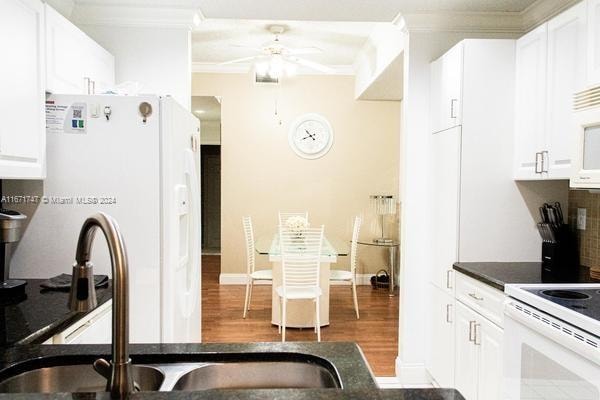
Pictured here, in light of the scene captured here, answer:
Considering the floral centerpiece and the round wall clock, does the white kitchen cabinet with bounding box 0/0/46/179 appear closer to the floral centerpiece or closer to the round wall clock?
the floral centerpiece

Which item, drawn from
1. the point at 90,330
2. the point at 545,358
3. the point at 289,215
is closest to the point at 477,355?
the point at 545,358

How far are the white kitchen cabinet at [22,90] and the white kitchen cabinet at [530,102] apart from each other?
2.52 meters

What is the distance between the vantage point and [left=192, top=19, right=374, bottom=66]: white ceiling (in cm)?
445

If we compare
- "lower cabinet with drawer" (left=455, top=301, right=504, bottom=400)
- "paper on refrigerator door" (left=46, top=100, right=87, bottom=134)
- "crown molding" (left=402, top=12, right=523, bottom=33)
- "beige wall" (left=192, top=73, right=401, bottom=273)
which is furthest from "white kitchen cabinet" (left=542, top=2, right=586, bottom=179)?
"beige wall" (left=192, top=73, right=401, bottom=273)

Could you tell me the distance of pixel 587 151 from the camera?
6.88 feet

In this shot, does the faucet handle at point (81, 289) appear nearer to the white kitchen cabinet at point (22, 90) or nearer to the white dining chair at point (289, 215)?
the white kitchen cabinet at point (22, 90)

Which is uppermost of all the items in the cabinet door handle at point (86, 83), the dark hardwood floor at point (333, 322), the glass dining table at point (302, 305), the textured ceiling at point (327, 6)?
the textured ceiling at point (327, 6)

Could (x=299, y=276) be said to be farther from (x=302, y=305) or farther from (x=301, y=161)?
(x=301, y=161)

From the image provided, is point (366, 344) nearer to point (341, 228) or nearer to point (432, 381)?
point (432, 381)

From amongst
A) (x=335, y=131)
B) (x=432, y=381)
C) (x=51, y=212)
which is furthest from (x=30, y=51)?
(x=335, y=131)

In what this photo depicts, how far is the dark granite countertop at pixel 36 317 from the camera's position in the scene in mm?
1546

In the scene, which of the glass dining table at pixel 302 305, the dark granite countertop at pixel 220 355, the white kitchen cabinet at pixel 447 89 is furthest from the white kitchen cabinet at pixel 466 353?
the glass dining table at pixel 302 305

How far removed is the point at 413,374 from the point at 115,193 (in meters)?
2.30

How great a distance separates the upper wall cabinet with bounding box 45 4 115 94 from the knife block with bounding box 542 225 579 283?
2.73 metres
